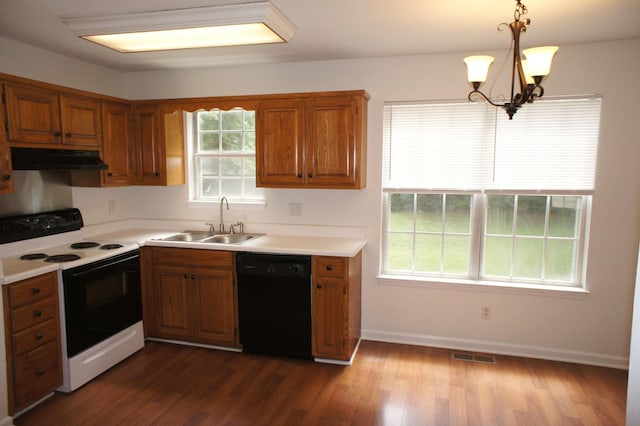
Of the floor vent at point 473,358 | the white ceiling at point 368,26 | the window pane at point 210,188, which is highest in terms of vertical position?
the white ceiling at point 368,26

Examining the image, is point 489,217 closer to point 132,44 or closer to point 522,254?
point 522,254

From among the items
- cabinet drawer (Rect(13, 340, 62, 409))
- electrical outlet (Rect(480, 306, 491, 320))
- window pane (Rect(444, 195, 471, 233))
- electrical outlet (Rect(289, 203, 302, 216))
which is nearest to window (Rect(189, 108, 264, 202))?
electrical outlet (Rect(289, 203, 302, 216))

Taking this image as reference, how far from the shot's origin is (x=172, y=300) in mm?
3598

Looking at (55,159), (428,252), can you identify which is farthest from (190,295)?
(428,252)

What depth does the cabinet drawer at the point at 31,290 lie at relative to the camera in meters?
2.55

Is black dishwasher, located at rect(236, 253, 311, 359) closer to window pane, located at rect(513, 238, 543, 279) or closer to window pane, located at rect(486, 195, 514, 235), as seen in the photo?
window pane, located at rect(486, 195, 514, 235)

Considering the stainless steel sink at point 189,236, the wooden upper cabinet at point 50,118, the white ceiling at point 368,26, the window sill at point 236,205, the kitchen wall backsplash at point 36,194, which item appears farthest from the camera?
the window sill at point 236,205

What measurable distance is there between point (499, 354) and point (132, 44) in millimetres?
3755

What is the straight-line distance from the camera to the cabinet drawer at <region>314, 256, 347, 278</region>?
3178mm

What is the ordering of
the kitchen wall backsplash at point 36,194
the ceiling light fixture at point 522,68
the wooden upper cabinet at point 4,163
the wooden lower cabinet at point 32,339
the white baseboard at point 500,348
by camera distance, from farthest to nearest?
1. the white baseboard at point 500,348
2. the kitchen wall backsplash at point 36,194
3. the wooden upper cabinet at point 4,163
4. the wooden lower cabinet at point 32,339
5. the ceiling light fixture at point 522,68

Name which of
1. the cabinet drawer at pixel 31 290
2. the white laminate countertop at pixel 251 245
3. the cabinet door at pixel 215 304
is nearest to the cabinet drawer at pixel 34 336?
the cabinet drawer at pixel 31 290

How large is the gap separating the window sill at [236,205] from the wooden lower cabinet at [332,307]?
1000 mm

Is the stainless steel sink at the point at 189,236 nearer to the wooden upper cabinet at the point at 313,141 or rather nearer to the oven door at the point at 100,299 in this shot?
the oven door at the point at 100,299

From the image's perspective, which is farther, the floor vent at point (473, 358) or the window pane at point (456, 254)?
the window pane at point (456, 254)
